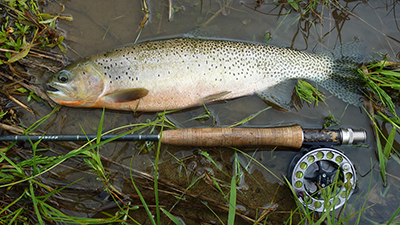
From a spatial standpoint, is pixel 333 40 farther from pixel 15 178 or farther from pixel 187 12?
pixel 15 178

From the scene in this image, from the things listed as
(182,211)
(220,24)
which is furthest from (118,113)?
(220,24)

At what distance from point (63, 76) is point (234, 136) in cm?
184

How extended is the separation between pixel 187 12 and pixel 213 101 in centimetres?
111

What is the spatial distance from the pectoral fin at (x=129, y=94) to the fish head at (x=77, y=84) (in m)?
0.18

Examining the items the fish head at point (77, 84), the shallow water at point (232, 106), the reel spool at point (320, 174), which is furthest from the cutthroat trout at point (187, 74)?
the reel spool at point (320, 174)

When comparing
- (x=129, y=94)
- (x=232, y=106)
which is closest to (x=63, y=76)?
(x=129, y=94)

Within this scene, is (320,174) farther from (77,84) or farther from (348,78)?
(77,84)

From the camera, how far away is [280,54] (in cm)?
285

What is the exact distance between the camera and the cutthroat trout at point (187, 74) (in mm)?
2668

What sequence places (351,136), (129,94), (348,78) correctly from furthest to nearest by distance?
(348,78) < (129,94) < (351,136)

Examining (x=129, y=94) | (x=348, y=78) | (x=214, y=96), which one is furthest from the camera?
(x=348, y=78)

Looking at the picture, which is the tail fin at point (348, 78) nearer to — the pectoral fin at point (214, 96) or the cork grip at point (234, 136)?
the cork grip at point (234, 136)

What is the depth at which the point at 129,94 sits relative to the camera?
8.63 ft

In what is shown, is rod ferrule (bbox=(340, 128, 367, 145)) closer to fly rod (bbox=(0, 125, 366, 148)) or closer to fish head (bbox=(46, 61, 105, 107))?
fly rod (bbox=(0, 125, 366, 148))
